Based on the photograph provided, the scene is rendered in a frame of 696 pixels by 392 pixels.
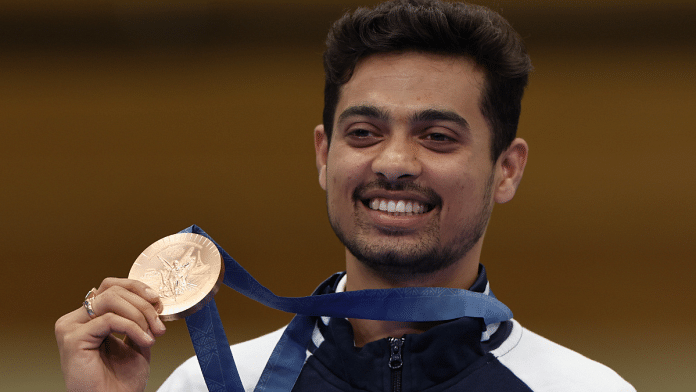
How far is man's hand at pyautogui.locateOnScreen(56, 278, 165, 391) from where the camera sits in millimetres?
1291

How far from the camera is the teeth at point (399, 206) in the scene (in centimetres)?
152

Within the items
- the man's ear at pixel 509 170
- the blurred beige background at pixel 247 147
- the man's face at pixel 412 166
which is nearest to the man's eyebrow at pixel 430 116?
the man's face at pixel 412 166

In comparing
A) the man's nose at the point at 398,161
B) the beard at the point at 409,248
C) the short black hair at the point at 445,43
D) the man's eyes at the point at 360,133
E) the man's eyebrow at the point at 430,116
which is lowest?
the beard at the point at 409,248

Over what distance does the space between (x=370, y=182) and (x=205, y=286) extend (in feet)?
1.49

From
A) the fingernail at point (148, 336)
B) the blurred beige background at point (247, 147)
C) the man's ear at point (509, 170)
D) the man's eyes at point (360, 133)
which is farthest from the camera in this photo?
the blurred beige background at point (247, 147)

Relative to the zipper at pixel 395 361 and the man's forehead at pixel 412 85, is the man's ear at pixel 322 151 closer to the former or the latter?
the man's forehead at pixel 412 85

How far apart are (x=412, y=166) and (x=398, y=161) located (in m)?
0.03

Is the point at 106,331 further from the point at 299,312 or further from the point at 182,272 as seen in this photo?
the point at 299,312

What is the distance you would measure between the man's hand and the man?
1cm

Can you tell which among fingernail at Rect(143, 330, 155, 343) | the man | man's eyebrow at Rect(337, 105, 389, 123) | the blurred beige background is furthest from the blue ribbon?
the blurred beige background

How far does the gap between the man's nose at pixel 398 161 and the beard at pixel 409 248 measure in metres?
0.03

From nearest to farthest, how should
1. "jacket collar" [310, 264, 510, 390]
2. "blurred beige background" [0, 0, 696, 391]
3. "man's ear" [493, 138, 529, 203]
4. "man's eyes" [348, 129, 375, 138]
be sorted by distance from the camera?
"jacket collar" [310, 264, 510, 390] → "man's eyes" [348, 129, 375, 138] → "man's ear" [493, 138, 529, 203] → "blurred beige background" [0, 0, 696, 391]

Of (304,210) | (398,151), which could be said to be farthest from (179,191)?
(398,151)

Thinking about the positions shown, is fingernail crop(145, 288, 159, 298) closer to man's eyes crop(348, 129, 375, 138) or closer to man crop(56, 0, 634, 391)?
man crop(56, 0, 634, 391)
